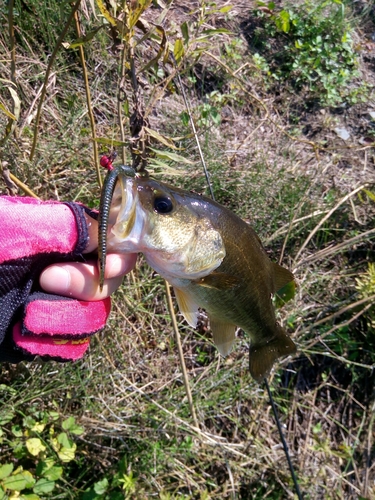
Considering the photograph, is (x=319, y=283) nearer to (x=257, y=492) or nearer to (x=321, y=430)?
(x=321, y=430)

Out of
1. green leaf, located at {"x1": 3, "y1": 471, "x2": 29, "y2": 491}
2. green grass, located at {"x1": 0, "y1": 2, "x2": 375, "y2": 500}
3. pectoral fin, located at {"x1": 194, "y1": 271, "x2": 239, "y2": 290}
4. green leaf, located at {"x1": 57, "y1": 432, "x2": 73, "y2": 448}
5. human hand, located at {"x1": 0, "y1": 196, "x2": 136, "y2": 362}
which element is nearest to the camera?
human hand, located at {"x1": 0, "y1": 196, "x2": 136, "y2": 362}

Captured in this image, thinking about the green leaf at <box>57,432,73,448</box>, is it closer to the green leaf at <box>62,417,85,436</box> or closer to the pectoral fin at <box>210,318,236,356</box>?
the green leaf at <box>62,417,85,436</box>

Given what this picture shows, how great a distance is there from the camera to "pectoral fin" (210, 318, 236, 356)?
1739mm

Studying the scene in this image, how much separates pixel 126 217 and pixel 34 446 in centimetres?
142

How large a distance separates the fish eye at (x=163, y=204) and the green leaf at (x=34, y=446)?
139cm

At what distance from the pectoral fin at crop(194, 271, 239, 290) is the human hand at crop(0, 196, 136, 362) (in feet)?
0.80

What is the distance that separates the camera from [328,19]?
3.88 meters

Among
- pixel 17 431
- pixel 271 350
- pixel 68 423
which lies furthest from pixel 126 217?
pixel 17 431

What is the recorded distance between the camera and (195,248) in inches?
54.4

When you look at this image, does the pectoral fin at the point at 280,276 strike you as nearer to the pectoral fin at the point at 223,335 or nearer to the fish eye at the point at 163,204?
the pectoral fin at the point at 223,335

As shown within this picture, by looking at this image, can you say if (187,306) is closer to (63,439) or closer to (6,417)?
(63,439)

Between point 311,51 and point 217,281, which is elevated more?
point 311,51

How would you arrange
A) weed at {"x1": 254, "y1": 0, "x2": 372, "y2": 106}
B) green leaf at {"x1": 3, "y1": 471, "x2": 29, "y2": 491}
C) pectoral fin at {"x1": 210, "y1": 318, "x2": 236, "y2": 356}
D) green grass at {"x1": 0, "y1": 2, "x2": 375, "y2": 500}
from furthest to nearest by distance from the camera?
1. weed at {"x1": 254, "y1": 0, "x2": 372, "y2": 106}
2. green grass at {"x1": 0, "y1": 2, "x2": 375, "y2": 500}
3. green leaf at {"x1": 3, "y1": 471, "x2": 29, "y2": 491}
4. pectoral fin at {"x1": 210, "y1": 318, "x2": 236, "y2": 356}

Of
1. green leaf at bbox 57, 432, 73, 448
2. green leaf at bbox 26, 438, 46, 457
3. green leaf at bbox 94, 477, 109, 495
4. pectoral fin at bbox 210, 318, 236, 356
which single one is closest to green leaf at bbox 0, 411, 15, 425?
green leaf at bbox 26, 438, 46, 457
